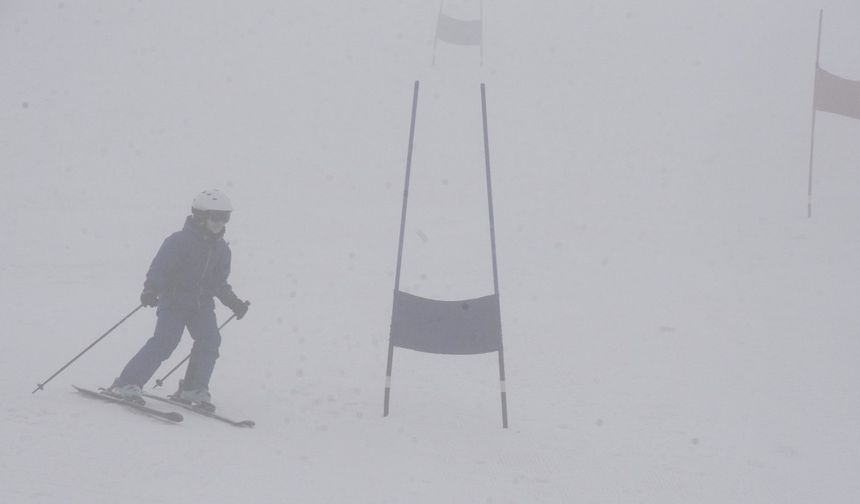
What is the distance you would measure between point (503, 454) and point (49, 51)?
793 inches

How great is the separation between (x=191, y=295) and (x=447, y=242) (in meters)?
7.90

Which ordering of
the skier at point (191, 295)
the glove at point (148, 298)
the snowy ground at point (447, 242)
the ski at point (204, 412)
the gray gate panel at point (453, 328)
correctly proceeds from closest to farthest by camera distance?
the snowy ground at point (447, 242) → the glove at point (148, 298) → the ski at point (204, 412) → the skier at point (191, 295) → the gray gate panel at point (453, 328)

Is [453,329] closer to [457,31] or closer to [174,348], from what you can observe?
[174,348]

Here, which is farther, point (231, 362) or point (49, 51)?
point (49, 51)

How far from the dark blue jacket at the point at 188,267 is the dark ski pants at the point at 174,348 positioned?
9 centimetres

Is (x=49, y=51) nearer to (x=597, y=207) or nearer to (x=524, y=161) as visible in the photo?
(x=524, y=161)

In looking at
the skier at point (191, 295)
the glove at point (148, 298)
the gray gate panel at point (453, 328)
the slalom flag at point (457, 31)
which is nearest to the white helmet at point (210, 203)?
the skier at point (191, 295)

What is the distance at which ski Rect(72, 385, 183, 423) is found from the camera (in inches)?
231

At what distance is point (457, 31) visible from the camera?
71.6ft

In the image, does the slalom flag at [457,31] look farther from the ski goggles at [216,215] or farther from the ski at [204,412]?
the ski at [204,412]

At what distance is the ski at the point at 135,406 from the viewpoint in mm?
5879

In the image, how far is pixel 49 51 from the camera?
74.9 feet

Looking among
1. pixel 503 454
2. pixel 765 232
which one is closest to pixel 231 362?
pixel 503 454

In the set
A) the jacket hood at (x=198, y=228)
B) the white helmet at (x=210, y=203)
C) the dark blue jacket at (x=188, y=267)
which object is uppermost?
the white helmet at (x=210, y=203)
